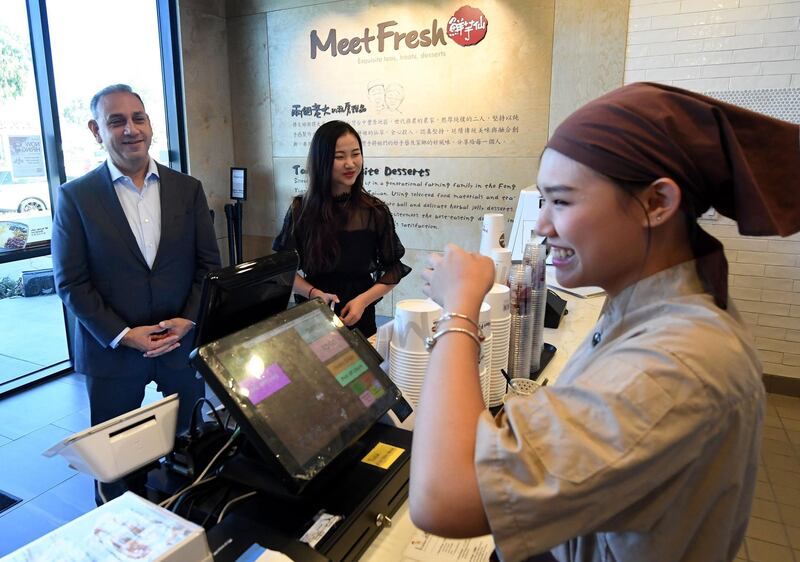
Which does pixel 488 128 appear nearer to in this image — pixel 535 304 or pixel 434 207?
pixel 434 207

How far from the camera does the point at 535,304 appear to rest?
5.06ft

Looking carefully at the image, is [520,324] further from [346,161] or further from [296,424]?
[346,161]

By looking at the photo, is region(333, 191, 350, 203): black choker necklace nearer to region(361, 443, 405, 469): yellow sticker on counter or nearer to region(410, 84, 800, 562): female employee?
region(361, 443, 405, 469): yellow sticker on counter

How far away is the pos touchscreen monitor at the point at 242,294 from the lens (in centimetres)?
91

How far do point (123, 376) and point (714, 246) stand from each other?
7.22 ft

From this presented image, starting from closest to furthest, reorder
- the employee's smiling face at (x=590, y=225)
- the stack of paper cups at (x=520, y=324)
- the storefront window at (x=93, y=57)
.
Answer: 1. the employee's smiling face at (x=590, y=225)
2. the stack of paper cups at (x=520, y=324)
3. the storefront window at (x=93, y=57)

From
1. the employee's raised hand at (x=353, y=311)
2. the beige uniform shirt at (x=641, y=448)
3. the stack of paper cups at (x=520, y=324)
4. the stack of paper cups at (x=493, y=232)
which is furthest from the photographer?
the employee's raised hand at (x=353, y=311)

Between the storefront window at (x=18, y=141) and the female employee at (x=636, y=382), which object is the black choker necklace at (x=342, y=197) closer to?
the female employee at (x=636, y=382)

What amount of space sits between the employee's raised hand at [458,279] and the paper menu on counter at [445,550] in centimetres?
41

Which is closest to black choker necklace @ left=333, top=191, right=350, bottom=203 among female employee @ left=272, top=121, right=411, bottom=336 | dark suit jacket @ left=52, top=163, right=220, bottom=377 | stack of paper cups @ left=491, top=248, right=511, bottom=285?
female employee @ left=272, top=121, right=411, bottom=336

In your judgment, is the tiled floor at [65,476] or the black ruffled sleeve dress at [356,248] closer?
the tiled floor at [65,476]

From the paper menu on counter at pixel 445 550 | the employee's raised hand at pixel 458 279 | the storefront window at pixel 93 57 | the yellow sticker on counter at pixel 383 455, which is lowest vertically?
the paper menu on counter at pixel 445 550

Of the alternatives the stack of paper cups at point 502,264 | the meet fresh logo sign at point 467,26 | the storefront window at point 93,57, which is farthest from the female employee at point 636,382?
the storefront window at point 93,57

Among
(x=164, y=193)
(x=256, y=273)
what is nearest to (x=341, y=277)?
(x=164, y=193)
